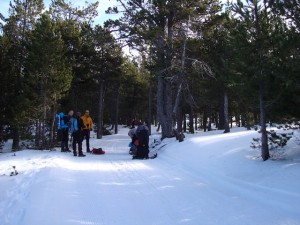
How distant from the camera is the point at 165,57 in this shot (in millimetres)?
21297

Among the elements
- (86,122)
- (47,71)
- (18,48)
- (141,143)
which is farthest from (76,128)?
(18,48)

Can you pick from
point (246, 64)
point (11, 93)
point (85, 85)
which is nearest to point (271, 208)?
point (246, 64)

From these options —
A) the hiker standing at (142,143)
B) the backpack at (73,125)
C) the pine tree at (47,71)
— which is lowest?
the hiker standing at (142,143)

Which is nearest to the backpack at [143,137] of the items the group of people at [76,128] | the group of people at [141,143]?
the group of people at [141,143]

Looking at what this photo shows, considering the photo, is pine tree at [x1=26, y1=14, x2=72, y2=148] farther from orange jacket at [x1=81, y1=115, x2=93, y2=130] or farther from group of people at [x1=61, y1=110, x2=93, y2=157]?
orange jacket at [x1=81, y1=115, x2=93, y2=130]

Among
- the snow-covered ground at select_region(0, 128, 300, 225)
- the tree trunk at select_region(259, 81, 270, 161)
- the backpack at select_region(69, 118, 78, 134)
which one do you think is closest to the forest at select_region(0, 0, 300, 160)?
the tree trunk at select_region(259, 81, 270, 161)

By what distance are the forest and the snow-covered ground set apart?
1494 mm

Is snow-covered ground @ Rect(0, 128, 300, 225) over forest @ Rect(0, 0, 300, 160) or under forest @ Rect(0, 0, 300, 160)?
under

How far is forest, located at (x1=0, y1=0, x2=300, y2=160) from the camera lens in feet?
31.8

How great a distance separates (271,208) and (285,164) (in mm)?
2947

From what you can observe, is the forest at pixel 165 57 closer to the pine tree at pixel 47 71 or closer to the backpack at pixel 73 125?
the pine tree at pixel 47 71

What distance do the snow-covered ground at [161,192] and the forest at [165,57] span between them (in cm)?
149

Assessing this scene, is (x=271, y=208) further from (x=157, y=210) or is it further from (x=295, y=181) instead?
(x=157, y=210)

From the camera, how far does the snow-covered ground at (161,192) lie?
5734 millimetres
